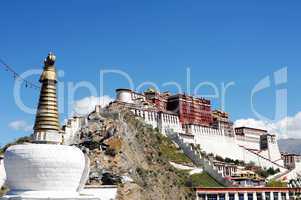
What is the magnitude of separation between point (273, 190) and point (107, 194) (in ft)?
90.0

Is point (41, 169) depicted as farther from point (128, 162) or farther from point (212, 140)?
point (212, 140)

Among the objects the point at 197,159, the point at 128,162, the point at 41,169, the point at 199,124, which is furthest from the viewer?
the point at 199,124

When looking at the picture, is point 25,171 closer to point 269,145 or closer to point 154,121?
point 154,121

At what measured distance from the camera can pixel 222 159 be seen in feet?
248

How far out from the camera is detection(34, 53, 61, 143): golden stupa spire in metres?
20.8

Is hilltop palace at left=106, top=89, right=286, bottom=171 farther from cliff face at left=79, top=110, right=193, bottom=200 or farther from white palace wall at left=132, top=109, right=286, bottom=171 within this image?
cliff face at left=79, top=110, right=193, bottom=200

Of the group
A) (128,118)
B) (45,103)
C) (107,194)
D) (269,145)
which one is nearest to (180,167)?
(128,118)

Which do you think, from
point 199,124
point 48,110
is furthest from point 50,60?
point 199,124

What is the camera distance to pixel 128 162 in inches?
1812

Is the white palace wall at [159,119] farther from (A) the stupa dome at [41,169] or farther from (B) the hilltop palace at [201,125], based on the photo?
(A) the stupa dome at [41,169]

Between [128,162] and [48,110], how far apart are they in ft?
83.5

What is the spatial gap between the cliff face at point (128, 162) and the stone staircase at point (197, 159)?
18.5 feet

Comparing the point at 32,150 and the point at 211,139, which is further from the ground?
the point at 211,139

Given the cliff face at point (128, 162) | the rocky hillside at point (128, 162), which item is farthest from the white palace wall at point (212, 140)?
the cliff face at point (128, 162)
